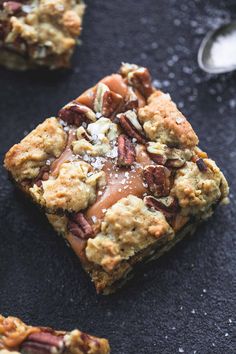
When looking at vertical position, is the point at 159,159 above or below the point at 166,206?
above

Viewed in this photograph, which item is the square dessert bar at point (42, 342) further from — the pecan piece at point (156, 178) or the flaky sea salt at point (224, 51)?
the flaky sea salt at point (224, 51)

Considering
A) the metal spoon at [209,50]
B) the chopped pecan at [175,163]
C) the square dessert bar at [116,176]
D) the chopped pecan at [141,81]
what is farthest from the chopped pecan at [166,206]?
the metal spoon at [209,50]

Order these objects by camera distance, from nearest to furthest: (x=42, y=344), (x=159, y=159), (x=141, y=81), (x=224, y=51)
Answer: (x=42, y=344) → (x=159, y=159) → (x=141, y=81) → (x=224, y=51)

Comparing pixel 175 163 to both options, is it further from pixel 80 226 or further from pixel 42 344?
pixel 42 344

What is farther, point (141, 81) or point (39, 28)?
point (39, 28)

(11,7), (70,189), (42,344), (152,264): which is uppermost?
(11,7)

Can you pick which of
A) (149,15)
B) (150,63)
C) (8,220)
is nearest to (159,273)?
(8,220)

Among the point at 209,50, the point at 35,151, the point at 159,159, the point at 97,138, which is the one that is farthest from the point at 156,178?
the point at 209,50
